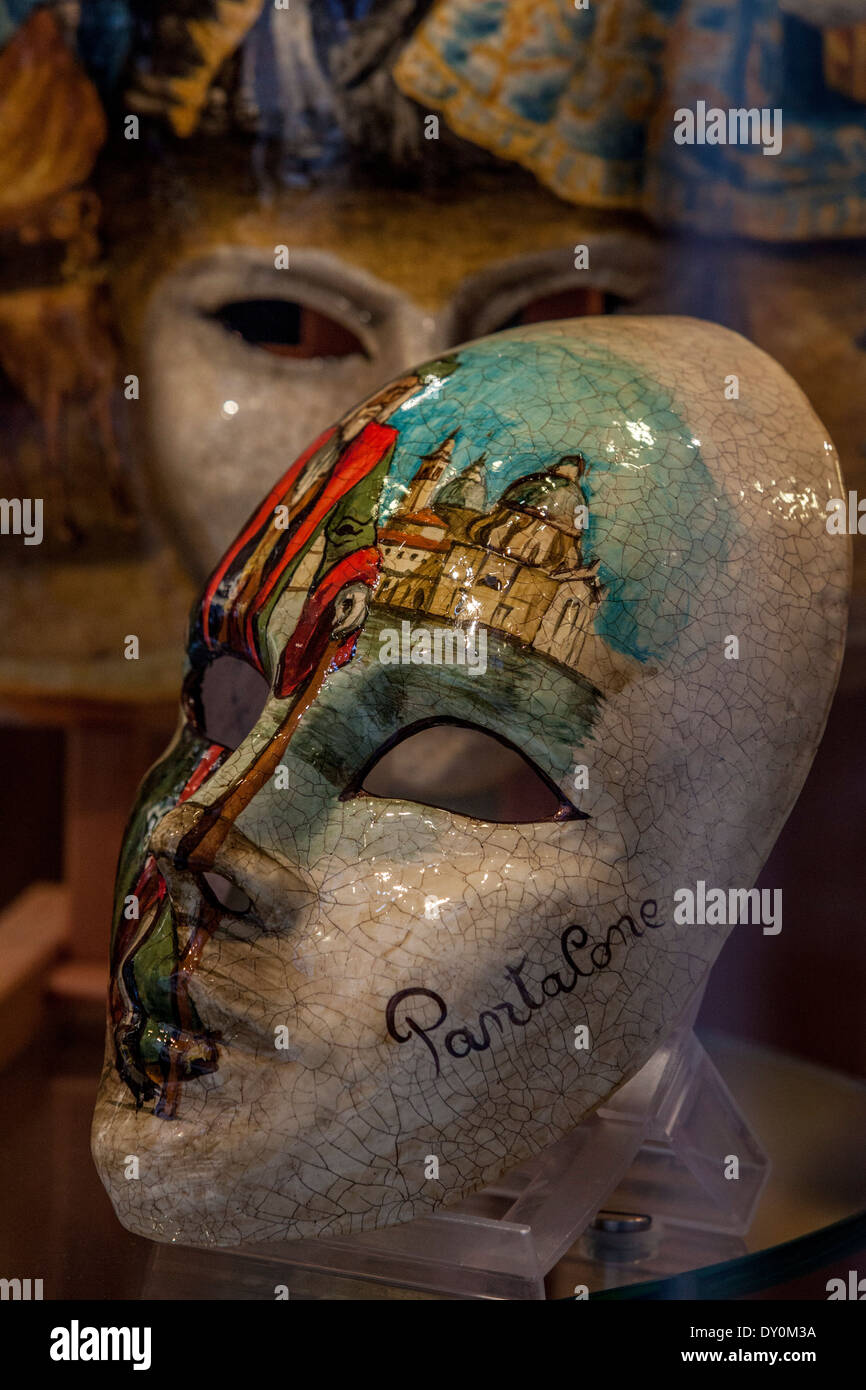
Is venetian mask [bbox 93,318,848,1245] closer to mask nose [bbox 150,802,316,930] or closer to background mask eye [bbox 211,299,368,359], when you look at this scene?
mask nose [bbox 150,802,316,930]

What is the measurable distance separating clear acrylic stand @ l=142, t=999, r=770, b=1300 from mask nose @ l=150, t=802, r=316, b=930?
0.28 m

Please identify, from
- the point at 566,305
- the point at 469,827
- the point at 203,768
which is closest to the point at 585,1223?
the point at 469,827

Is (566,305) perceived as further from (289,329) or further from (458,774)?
(458,774)

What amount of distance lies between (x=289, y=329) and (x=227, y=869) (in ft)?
2.89

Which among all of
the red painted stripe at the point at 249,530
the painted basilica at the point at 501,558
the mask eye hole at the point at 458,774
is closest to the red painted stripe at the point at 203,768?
the red painted stripe at the point at 249,530

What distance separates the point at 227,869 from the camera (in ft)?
3.59

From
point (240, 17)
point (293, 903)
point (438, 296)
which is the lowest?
Result: point (293, 903)

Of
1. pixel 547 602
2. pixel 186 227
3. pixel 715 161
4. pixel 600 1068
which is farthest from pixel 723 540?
pixel 186 227

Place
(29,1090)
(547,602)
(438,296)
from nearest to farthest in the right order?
(547,602), (29,1090), (438,296)

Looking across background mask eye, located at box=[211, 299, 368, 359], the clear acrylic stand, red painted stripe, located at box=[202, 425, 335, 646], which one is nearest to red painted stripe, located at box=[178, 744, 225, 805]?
red painted stripe, located at box=[202, 425, 335, 646]

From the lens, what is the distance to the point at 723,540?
3.74 feet

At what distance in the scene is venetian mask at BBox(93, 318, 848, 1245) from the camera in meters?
1.08
